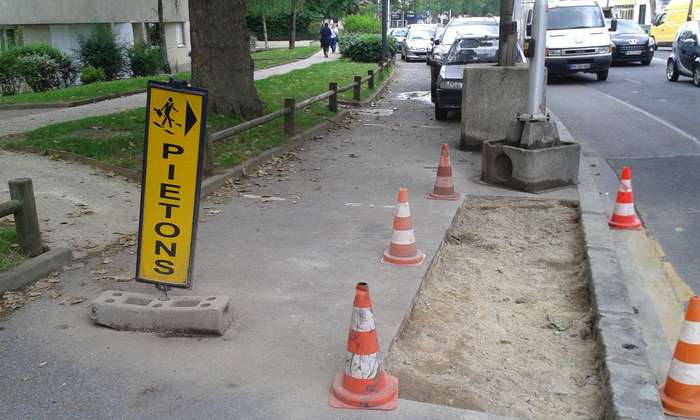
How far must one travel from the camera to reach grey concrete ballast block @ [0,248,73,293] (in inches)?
193

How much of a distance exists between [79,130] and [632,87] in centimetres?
1509

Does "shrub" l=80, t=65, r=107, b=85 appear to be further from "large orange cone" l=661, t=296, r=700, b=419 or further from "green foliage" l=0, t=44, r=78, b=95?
"large orange cone" l=661, t=296, r=700, b=419

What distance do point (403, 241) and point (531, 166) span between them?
10.00ft

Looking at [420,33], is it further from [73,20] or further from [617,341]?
[617,341]

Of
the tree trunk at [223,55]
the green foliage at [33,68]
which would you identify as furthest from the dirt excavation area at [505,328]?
the green foliage at [33,68]

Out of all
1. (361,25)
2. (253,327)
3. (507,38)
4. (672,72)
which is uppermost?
(361,25)

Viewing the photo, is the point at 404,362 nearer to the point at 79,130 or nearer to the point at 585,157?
the point at 585,157

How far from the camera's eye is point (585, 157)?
10.6 metres

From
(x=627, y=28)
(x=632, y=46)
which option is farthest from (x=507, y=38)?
(x=627, y=28)

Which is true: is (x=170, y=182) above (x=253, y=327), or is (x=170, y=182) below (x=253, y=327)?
above

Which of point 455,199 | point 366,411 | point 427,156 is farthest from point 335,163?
point 366,411

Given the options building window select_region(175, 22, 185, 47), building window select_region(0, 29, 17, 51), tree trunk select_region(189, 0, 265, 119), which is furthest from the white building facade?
tree trunk select_region(189, 0, 265, 119)

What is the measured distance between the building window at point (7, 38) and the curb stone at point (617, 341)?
879 inches

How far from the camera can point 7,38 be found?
2361 cm
